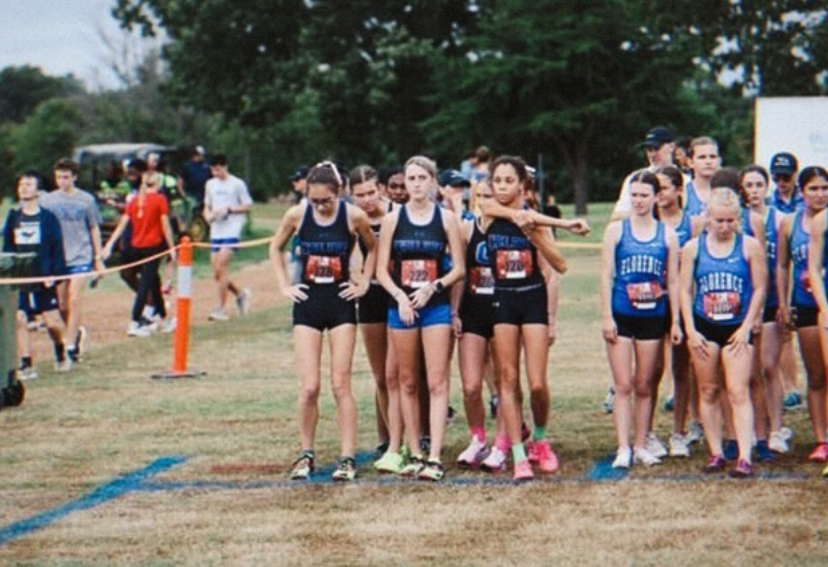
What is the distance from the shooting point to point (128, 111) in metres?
86.6

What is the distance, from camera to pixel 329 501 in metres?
9.78

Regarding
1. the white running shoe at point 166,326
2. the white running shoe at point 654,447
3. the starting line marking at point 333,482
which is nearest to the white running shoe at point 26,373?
the white running shoe at point 166,326

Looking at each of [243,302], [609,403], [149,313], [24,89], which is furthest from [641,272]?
[24,89]

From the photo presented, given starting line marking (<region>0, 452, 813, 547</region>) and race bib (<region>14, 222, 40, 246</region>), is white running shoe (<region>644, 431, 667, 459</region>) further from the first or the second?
race bib (<region>14, 222, 40, 246</region>)

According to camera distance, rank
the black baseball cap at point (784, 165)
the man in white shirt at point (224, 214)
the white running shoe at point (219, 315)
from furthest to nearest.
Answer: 1. the white running shoe at point (219, 315)
2. the man in white shirt at point (224, 214)
3. the black baseball cap at point (784, 165)

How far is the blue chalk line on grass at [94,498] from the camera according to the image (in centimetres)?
922

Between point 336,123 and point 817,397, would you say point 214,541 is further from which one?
point 336,123

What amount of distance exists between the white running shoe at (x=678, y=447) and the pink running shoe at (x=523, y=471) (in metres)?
1.21

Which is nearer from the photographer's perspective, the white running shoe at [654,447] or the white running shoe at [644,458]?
the white running shoe at [644,458]

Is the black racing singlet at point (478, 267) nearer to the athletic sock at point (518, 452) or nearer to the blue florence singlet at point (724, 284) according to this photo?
the athletic sock at point (518, 452)

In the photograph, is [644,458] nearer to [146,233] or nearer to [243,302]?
[146,233]

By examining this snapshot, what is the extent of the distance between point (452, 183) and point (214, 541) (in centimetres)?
548

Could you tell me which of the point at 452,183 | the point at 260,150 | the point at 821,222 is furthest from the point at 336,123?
the point at 821,222

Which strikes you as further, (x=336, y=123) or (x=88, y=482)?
(x=336, y=123)
